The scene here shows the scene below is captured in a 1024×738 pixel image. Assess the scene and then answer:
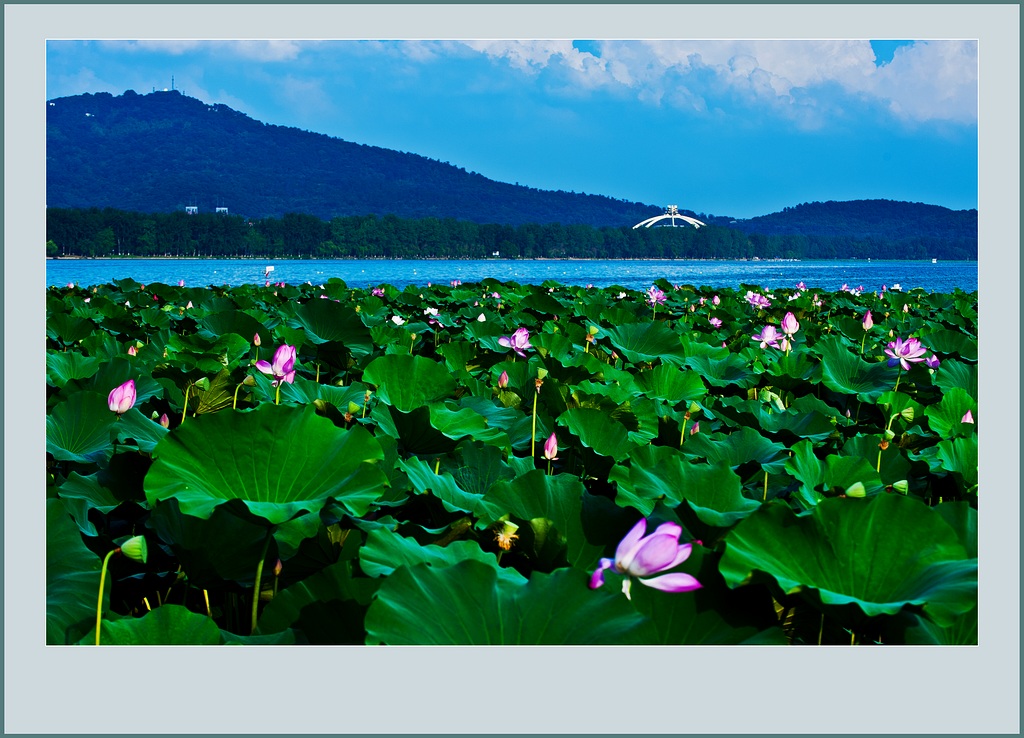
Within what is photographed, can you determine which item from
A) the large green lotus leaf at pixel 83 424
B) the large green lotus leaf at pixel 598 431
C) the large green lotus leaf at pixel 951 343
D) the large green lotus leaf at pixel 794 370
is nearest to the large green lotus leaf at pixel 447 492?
the large green lotus leaf at pixel 598 431

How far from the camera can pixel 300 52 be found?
1.29 metres

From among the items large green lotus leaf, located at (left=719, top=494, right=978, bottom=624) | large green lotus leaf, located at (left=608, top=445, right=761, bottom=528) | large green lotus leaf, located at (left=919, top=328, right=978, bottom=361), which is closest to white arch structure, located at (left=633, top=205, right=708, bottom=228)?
large green lotus leaf, located at (left=919, top=328, right=978, bottom=361)

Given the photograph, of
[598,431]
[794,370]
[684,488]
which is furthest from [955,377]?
[684,488]

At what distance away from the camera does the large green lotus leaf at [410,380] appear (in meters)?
2.20

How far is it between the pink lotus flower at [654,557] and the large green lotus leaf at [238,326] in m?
2.82

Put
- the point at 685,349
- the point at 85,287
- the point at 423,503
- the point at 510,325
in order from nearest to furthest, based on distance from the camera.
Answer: the point at 423,503 → the point at 685,349 → the point at 510,325 → the point at 85,287

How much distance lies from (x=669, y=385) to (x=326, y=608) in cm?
178

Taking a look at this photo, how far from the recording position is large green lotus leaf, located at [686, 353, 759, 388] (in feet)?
9.51

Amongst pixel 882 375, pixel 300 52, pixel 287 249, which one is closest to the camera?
pixel 300 52

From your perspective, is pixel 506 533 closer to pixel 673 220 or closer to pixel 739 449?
pixel 739 449
